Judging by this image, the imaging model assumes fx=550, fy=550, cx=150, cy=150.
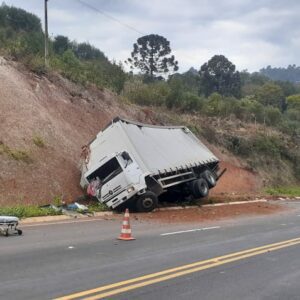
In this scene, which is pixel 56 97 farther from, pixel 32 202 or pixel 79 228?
pixel 79 228

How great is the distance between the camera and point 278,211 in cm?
2220

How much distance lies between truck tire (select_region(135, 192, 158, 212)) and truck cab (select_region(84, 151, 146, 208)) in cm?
31

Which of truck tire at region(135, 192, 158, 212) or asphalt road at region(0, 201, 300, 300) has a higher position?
truck tire at region(135, 192, 158, 212)

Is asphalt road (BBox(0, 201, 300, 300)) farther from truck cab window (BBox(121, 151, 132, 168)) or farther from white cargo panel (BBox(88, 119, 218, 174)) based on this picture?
white cargo panel (BBox(88, 119, 218, 174))

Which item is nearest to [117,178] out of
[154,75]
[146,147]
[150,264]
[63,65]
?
[146,147]

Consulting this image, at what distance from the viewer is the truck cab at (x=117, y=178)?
59.1ft

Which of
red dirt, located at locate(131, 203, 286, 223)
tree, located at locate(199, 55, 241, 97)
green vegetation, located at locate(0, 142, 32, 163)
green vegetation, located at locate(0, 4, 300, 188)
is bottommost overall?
red dirt, located at locate(131, 203, 286, 223)

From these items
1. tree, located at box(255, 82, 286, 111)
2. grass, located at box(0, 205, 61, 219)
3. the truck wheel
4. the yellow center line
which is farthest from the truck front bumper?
tree, located at box(255, 82, 286, 111)

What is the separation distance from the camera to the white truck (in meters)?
18.2

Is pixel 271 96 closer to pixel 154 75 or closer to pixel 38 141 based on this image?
pixel 154 75

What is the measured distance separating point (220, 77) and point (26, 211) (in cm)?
8541

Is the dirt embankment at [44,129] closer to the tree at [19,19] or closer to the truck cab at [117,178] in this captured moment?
the truck cab at [117,178]

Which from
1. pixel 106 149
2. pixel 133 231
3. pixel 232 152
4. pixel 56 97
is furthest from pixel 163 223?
pixel 232 152

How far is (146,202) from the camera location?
18.3 metres
